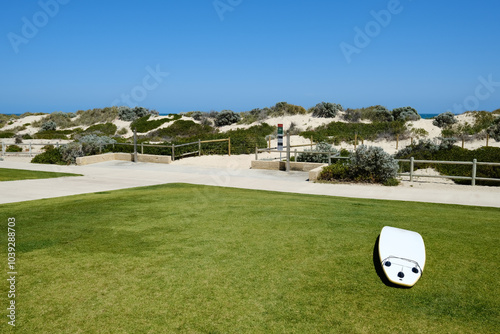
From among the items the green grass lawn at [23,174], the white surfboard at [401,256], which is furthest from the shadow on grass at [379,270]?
the green grass lawn at [23,174]

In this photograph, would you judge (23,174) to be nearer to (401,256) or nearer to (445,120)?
(401,256)

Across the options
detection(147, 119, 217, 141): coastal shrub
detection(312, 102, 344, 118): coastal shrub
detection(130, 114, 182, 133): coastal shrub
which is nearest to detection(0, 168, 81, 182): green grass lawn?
detection(147, 119, 217, 141): coastal shrub

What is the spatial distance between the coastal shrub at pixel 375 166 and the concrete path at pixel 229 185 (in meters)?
0.65

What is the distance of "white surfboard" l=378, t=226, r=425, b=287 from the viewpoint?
4902 mm

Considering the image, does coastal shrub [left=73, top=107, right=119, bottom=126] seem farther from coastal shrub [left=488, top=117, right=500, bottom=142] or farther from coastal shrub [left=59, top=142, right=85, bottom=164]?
coastal shrub [left=488, top=117, right=500, bottom=142]

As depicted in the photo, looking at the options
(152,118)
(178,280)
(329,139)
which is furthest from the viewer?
(152,118)

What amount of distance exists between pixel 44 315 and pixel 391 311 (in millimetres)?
3539

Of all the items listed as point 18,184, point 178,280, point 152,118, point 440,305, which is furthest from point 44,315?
point 152,118

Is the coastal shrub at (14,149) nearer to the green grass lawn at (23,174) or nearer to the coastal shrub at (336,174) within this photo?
the green grass lawn at (23,174)

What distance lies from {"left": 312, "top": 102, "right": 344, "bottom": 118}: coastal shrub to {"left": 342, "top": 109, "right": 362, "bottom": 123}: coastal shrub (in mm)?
1388

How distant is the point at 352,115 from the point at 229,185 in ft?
125

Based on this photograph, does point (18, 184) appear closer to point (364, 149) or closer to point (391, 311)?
point (364, 149)

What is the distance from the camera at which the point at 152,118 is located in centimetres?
5278

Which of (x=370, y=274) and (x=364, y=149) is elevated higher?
(x=364, y=149)
